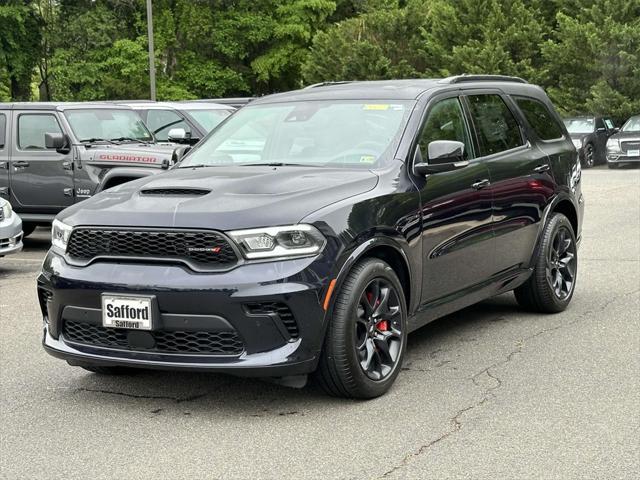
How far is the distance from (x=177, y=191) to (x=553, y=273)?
3.44 meters

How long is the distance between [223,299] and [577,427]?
1835mm

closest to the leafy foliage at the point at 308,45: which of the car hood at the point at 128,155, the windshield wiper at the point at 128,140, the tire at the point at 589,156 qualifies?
the tire at the point at 589,156

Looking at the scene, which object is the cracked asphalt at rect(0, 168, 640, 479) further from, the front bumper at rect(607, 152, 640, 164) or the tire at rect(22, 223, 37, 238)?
the front bumper at rect(607, 152, 640, 164)

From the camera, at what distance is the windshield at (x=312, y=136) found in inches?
241

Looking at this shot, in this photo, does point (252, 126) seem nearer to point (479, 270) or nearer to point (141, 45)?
point (479, 270)

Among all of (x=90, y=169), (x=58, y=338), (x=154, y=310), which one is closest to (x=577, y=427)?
(x=154, y=310)

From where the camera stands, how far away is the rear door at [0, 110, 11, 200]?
42.8 ft

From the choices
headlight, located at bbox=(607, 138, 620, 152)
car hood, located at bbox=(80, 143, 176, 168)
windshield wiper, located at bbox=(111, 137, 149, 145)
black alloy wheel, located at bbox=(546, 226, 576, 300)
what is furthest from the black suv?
headlight, located at bbox=(607, 138, 620, 152)

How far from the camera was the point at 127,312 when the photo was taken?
5105 millimetres

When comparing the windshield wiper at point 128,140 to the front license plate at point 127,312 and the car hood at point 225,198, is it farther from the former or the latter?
the front license plate at point 127,312

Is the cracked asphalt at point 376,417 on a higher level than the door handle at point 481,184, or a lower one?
lower

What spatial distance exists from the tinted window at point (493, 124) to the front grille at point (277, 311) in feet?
7.99

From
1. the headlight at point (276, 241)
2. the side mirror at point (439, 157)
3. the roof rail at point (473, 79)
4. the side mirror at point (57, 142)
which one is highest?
the roof rail at point (473, 79)

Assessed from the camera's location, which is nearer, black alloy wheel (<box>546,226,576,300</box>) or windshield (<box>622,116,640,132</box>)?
black alloy wheel (<box>546,226,576,300</box>)
